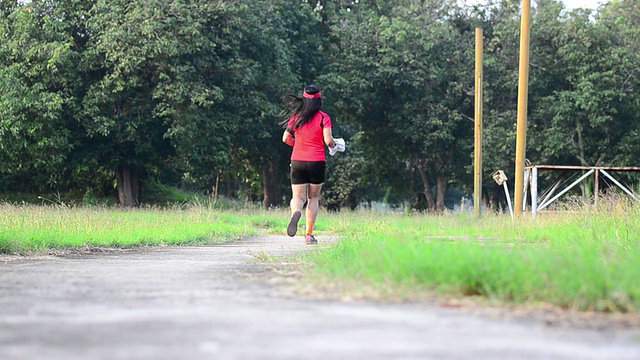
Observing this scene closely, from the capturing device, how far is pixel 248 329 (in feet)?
15.7

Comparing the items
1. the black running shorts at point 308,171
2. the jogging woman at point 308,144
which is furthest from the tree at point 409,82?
the black running shorts at point 308,171

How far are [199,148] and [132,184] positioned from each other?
4.85 meters

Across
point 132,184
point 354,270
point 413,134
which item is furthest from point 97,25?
point 354,270

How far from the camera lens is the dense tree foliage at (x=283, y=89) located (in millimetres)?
35750

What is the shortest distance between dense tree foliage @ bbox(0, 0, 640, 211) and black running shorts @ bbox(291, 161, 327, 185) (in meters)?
22.0

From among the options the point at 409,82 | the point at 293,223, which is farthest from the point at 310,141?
the point at 409,82

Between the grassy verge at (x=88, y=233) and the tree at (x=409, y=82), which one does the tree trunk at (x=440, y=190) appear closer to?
the tree at (x=409, y=82)

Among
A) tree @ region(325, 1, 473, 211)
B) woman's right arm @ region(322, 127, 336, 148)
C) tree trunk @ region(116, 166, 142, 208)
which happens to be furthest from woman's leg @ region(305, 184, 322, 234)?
tree @ region(325, 1, 473, 211)

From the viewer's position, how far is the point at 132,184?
40594 mm

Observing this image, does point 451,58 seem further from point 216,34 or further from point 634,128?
point 216,34

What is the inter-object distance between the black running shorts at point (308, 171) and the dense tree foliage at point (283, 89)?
72.0 ft

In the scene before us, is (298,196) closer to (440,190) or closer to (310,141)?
(310,141)

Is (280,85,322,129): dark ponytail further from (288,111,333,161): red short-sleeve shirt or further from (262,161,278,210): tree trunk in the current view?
(262,161,278,210): tree trunk

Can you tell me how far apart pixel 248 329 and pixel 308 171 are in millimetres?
8405
